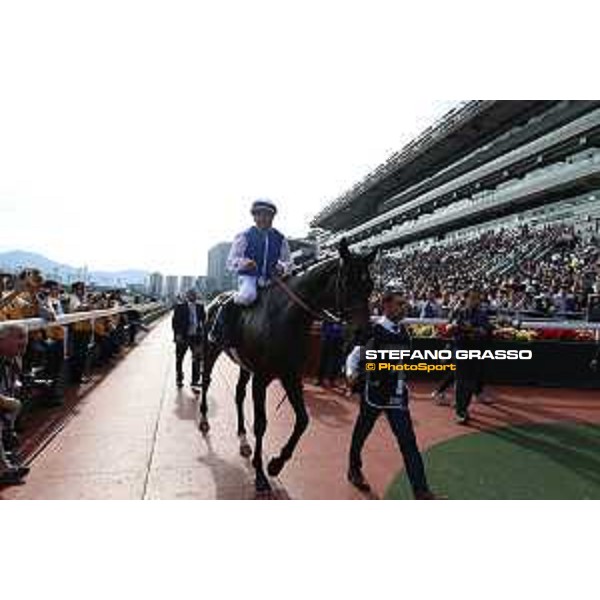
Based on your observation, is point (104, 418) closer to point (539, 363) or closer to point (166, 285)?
point (539, 363)

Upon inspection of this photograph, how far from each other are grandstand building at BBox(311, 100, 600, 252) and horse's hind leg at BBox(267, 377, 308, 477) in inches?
417

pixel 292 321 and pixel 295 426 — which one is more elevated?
pixel 292 321

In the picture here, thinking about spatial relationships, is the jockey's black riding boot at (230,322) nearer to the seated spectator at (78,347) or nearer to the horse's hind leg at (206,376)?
the horse's hind leg at (206,376)

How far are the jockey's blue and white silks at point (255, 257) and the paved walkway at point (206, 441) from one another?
58.5 inches

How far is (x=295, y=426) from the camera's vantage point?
197 inches

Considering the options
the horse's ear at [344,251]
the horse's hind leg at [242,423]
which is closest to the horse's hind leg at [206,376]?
the horse's hind leg at [242,423]

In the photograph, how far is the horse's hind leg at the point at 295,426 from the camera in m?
4.94

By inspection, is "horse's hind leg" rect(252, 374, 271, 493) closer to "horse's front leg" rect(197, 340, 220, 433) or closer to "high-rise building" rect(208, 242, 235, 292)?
"horse's front leg" rect(197, 340, 220, 433)

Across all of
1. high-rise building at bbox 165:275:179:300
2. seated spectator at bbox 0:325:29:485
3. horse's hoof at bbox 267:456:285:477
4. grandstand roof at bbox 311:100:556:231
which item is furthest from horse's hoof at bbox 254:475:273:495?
high-rise building at bbox 165:275:179:300

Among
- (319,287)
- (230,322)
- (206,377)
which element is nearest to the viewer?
(319,287)

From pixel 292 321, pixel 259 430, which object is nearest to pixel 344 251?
pixel 292 321

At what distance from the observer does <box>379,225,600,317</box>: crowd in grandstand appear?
1385cm

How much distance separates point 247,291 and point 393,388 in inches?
60.9

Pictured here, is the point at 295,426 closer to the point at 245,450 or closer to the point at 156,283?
the point at 245,450
